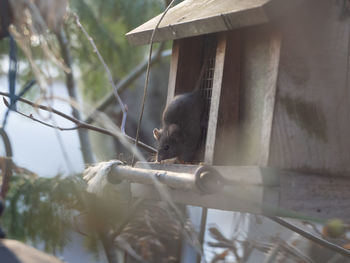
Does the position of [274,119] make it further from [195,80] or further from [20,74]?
[20,74]

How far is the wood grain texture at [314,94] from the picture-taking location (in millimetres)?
1646

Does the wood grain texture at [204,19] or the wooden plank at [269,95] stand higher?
the wood grain texture at [204,19]

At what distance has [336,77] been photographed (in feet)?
5.73

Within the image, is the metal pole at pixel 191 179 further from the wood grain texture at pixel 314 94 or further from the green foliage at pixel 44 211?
the green foliage at pixel 44 211

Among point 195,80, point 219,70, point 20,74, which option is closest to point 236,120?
point 219,70

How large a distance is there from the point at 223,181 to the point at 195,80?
0.89 meters

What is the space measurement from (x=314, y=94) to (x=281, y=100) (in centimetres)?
14

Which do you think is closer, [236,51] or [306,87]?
[306,87]

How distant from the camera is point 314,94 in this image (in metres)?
1.71

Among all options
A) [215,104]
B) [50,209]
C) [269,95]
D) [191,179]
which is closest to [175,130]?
[215,104]

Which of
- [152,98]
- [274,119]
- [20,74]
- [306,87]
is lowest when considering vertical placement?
[274,119]

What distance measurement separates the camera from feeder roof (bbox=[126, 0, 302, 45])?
1.52 meters

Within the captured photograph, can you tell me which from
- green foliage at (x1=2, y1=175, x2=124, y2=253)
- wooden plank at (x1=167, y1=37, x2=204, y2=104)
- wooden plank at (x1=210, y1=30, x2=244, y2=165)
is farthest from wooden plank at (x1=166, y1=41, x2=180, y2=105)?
green foliage at (x1=2, y1=175, x2=124, y2=253)

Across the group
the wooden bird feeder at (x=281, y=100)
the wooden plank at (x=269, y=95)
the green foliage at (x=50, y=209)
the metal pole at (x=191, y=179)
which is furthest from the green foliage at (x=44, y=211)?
the wooden plank at (x=269, y=95)
